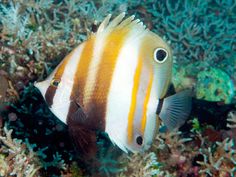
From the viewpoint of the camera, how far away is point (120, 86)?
1714 mm

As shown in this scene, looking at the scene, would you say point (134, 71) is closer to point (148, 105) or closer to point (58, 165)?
point (148, 105)

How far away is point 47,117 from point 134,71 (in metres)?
1.64

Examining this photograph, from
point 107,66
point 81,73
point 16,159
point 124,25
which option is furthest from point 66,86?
point 16,159

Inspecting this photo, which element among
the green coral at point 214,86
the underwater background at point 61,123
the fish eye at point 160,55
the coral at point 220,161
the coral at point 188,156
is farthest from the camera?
the green coral at point 214,86

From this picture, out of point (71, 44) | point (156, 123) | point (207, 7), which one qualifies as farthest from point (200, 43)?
point (156, 123)

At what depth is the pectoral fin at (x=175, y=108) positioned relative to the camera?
178 cm

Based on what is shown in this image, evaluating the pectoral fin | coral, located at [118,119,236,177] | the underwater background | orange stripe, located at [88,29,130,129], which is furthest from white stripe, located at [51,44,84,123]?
coral, located at [118,119,236,177]

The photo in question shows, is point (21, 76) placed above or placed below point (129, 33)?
below

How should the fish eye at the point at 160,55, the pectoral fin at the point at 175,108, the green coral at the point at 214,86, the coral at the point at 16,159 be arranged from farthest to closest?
the green coral at the point at 214,86 → the coral at the point at 16,159 → the pectoral fin at the point at 175,108 → the fish eye at the point at 160,55

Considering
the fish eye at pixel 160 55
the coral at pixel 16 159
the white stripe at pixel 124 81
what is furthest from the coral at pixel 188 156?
the fish eye at pixel 160 55

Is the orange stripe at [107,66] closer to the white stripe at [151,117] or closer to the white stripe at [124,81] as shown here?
the white stripe at [124,81]

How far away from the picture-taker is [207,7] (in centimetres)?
556

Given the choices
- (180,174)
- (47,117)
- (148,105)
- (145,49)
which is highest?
(145,49)

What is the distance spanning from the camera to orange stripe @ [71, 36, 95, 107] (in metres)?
1.75
